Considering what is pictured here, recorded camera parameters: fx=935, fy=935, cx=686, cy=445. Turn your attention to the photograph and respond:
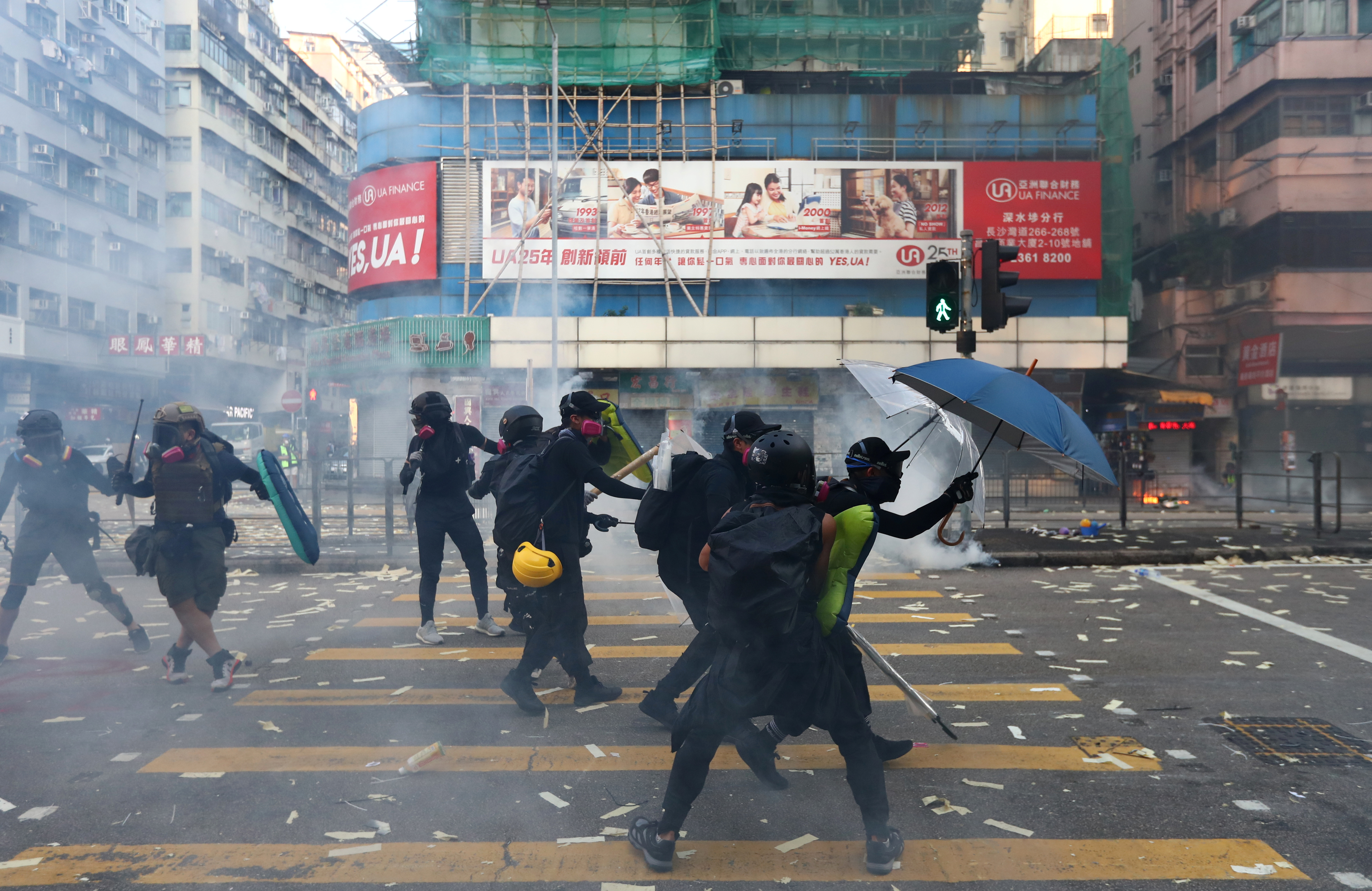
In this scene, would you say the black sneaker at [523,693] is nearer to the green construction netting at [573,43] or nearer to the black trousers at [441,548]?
the black trousers at [441,548]

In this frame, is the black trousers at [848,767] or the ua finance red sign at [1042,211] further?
the ua finance red sign at [1042,211]

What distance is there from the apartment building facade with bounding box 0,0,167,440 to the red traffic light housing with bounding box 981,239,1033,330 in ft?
25.5

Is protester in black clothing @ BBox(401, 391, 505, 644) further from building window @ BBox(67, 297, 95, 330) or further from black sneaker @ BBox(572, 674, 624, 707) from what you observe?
building window @ BBox(67, 297, 95, 330)

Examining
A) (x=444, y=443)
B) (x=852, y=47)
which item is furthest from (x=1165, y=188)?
(x=444, y=443)

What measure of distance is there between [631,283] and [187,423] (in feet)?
72.8

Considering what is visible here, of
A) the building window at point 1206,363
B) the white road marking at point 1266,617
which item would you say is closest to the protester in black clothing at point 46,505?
the white road marking at point 1266,617

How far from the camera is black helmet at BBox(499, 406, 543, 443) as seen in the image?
542cm

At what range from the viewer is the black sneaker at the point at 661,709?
468 cm

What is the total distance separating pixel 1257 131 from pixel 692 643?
28.9 m

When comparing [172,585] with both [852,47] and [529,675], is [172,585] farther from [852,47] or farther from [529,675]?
Answer: [852,47]

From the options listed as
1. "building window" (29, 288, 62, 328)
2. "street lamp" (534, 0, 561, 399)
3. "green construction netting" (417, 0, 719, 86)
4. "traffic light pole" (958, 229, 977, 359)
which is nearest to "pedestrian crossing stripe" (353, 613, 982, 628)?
"traffic light pole" (958, 229, 977, 359)

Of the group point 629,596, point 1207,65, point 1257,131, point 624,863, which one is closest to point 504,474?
point 624,863

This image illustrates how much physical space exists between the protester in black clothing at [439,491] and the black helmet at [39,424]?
2265 mm

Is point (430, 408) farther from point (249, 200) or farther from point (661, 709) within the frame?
point (249, 200)
